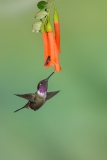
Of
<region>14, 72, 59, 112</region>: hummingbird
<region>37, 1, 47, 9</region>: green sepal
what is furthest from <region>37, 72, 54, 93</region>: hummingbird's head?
<region>37, 1, 47, 9</region>: green sepal

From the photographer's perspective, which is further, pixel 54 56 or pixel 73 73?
pixel 73 73

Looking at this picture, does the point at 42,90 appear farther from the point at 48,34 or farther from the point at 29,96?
the point at 48,34

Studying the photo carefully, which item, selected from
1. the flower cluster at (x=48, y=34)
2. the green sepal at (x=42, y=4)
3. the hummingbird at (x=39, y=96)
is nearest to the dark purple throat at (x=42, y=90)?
the hummingbird at (x=39, y=96)

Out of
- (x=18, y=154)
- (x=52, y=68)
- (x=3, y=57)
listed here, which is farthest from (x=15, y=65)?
(x=18, y=154)

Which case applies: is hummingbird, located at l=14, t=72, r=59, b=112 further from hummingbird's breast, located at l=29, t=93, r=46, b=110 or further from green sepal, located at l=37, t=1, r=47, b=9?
green sepal, located at l=37, t=1, r=47, b=9

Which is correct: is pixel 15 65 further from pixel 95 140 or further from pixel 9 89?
pixel 95 140

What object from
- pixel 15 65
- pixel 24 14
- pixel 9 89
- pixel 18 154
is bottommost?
pixel 18 154

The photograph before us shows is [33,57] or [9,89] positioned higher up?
[33,57]

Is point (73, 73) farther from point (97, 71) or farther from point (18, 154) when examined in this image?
point (18, 154)
